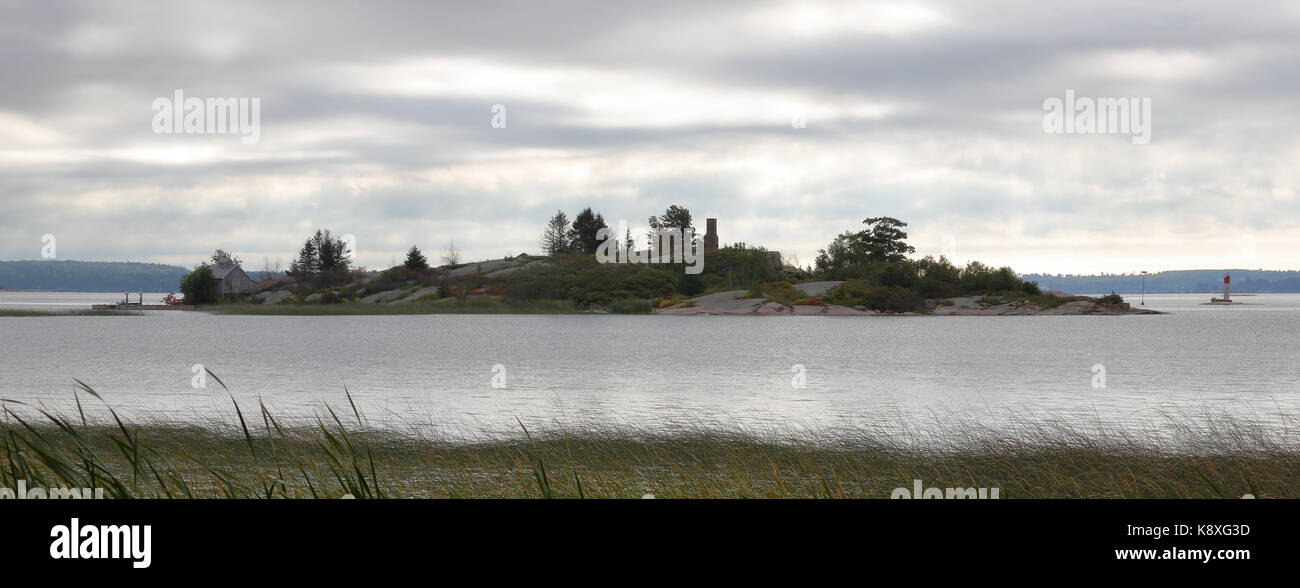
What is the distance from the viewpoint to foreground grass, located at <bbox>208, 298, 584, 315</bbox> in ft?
429

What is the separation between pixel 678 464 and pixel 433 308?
119 m

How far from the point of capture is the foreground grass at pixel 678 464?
12.2m

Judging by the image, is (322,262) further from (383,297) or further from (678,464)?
(678,464)

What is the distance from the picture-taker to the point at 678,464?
1655cm

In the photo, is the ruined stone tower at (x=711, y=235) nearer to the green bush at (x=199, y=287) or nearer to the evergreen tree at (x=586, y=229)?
the evergreen tree at (x=586, y=229)

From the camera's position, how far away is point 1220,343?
245ft

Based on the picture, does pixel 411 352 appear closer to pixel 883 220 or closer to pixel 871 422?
pixel 871 422

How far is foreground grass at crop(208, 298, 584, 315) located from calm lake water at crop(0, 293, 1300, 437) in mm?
30765
